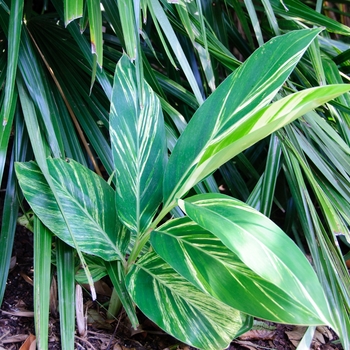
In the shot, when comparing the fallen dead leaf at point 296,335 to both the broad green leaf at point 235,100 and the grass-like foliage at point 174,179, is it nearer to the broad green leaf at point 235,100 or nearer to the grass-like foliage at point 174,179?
the grass-like foliage at point 174,179

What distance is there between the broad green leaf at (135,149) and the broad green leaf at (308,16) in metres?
0.49

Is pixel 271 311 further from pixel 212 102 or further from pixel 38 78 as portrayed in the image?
pixel 38 78

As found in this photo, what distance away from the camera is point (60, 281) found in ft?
2.27

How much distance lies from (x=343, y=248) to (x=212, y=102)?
815 millimetres

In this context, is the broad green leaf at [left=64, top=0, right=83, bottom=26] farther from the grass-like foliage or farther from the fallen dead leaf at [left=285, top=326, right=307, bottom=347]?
the fallen dead leaf at [left=285, top=326, right=307, bottom=347]

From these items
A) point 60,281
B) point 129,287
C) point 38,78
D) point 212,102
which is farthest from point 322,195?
point 38,78

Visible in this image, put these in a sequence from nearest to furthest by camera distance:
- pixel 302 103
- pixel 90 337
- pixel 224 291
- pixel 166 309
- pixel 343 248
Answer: pixel 302 103 < pixel 224 291 < pixel 166 309 < pixel 90 337 < pixel 343 248

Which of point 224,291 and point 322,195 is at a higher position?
point 322,195

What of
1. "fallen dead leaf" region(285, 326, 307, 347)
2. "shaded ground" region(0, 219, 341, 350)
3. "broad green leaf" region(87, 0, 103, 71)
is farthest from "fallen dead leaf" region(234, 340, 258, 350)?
"broad green leaf" region(87, 0, 103, 71)

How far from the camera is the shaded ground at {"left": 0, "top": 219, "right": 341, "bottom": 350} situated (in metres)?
0.78

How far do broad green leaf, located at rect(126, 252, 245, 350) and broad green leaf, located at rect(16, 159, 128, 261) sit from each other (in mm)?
80

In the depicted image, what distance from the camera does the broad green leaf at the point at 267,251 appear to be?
457mm

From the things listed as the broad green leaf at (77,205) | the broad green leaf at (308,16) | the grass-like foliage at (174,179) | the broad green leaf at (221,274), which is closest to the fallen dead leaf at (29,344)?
the grass-like foliage at (174,179)

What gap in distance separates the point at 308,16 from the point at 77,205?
728mm
